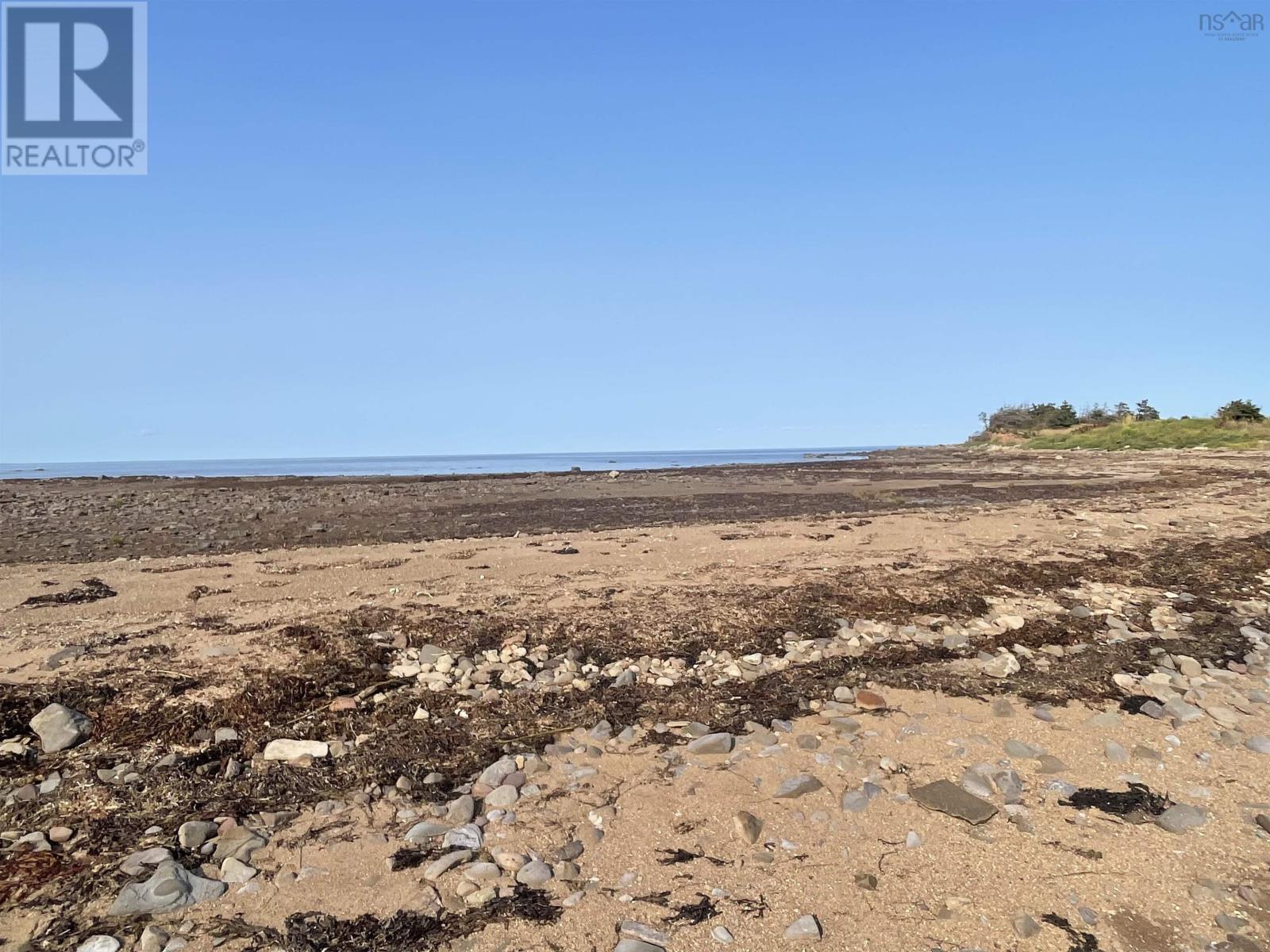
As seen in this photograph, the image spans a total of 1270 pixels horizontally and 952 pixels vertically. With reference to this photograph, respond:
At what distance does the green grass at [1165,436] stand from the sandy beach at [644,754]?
4983 centimetres

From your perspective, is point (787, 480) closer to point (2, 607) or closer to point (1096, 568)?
point (1096, 568)

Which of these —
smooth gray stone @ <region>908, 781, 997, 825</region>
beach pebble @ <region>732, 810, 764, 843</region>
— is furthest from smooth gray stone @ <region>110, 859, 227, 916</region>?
smooth gray stone @ <region>908, 781, 997, 825</region>

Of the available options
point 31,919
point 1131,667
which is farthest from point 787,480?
point 31,919

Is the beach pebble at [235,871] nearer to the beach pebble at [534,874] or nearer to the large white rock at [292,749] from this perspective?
the large white rock at [292,749]

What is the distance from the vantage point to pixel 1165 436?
54188 millimetres

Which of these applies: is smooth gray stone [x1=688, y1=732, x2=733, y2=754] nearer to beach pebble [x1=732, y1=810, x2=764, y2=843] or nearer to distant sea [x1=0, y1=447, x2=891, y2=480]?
beach pebble [x1=732, y1=810, x2=764, y2=843]

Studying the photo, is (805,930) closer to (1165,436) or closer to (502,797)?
(502,797)

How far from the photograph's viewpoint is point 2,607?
324 inches

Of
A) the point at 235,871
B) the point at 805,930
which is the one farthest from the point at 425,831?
the point at 805,930

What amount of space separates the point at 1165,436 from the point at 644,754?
2513 inches

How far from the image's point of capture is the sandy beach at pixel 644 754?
3.29m

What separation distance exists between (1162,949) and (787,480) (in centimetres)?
3423

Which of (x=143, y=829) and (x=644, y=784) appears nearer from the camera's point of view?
(x=143, y=829)

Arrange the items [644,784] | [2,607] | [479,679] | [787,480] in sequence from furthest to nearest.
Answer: [787,480] → [2,607] → [479,679] → [644,784]
